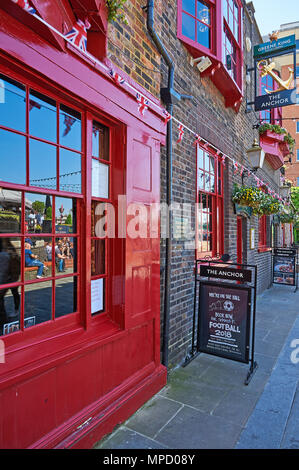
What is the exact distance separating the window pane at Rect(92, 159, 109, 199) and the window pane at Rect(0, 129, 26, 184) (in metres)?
0.81

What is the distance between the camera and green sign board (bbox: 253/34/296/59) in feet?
22.4

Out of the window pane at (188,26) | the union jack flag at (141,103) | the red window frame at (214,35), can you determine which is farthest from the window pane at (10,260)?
the window pane at (188,26)

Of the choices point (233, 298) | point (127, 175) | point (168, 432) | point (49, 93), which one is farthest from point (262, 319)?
point (49, 93)

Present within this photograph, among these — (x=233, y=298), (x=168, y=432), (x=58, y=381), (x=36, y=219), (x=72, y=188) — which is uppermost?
(x=72, y=188)

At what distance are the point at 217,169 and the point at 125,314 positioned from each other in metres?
4.16

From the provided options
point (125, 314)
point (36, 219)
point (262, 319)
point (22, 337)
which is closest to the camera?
point (22, 337)

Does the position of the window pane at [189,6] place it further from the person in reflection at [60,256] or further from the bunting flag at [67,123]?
the person in reflection at [60,256]

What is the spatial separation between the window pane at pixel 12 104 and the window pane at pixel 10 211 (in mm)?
509

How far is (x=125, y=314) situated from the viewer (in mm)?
3066

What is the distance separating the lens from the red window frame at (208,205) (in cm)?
534

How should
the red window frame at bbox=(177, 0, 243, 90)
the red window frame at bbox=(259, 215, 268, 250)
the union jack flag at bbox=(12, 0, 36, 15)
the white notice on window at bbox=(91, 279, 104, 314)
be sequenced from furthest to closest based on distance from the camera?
the red window frame at bbox=(259, 215, 268, 250) < the red window frame at bbox=(177, 0, 243, 90) < the white notice on window at bbox=(91, 279, 104, 314) < the union jack flag at bbox=(12, 0, 36, 15)

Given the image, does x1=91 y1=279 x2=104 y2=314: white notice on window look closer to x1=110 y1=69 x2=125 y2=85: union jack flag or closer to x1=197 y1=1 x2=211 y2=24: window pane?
x1=110 y1=69 x2=125 y2=85: union jack flag

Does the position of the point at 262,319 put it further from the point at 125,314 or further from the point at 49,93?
the point at 49,93

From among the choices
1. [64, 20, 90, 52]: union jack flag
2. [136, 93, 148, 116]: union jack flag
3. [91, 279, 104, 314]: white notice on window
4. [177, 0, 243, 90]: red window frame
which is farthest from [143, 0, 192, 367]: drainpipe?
[64, 20, 90, 52]: union jack flag
